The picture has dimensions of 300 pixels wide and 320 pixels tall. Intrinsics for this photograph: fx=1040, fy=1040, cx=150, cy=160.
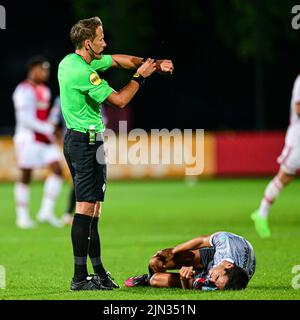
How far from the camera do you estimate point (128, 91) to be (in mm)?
9234

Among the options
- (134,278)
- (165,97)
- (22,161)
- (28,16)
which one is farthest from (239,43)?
(134,278)

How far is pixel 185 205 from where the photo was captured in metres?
19.6

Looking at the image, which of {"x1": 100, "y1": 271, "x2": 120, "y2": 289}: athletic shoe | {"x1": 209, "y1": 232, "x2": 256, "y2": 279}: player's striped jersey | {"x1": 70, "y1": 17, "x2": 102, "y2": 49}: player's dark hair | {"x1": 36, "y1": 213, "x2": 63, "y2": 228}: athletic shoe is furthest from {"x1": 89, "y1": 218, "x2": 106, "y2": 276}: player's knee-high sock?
{"x1": 36, "y1": 213, "x2": 63, "y2": 228}: athletic shoe

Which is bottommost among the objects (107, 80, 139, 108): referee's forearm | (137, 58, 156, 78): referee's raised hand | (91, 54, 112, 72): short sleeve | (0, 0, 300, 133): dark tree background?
(107, 80, 139, 108): referee's forearm

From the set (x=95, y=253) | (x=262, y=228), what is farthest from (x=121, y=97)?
(x=262, y=228)

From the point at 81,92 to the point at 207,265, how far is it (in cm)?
192

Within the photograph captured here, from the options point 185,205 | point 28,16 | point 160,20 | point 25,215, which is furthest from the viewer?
point 28,16

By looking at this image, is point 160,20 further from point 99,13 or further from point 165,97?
point 165,97

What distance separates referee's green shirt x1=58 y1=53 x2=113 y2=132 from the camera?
30.1 ft

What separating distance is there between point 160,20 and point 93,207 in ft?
97.2

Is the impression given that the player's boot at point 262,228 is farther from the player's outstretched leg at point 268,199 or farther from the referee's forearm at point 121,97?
the referee's forearm at point 121,97

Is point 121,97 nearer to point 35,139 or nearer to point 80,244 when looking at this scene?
point 80,244

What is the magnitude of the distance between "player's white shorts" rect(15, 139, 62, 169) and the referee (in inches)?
299

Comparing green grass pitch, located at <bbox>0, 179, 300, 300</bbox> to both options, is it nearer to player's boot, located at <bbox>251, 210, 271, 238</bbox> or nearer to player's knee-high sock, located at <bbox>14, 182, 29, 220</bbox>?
player's boot, located at <bbox>251, 210, 271, 238</bbox>
